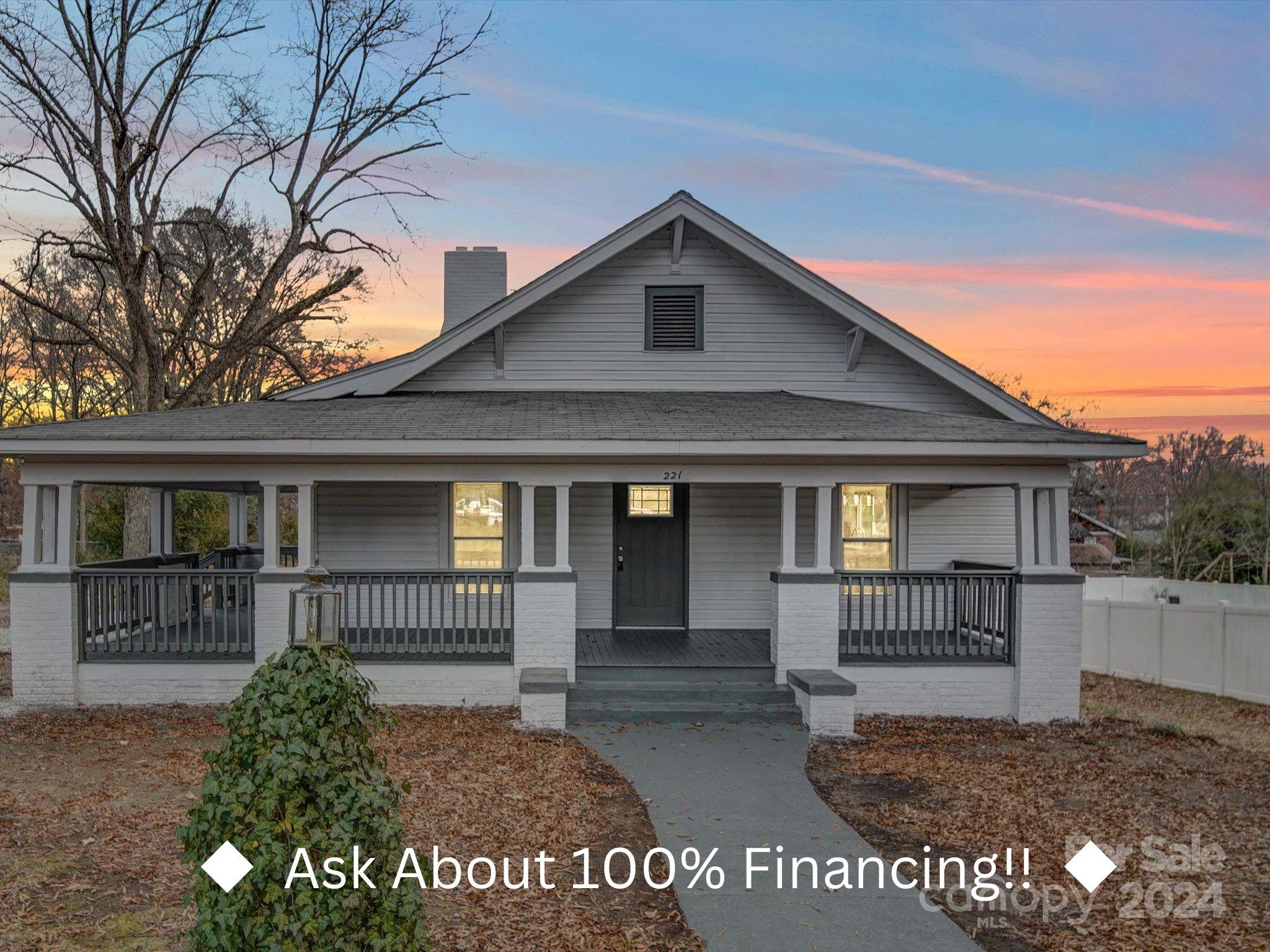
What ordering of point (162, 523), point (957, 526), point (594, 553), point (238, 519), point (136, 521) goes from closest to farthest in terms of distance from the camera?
point (594, 553) → point (957, 526) → point (162, 523) → point (238, 519) → point (136, 521)

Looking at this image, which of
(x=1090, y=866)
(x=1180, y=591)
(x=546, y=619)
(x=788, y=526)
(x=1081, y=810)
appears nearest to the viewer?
(x=1090, y=866)

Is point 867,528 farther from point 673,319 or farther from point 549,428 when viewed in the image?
point 549,428

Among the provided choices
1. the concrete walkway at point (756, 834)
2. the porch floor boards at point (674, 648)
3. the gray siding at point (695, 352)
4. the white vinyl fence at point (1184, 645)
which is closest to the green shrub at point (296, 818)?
the concrete walkway at point (756, 834)

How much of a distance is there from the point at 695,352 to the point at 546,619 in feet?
15.3

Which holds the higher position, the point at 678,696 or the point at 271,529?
the point at 271,529

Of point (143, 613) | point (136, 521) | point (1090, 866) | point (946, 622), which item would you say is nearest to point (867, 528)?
point (946, 622)

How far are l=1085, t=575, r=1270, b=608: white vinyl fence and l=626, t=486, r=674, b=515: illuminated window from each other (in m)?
12.6

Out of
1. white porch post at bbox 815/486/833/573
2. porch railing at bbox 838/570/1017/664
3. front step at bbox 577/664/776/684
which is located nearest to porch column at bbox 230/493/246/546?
front step at bbox 577/664/776/684

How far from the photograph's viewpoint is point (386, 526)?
40.8ft

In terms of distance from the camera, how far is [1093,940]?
488 cm

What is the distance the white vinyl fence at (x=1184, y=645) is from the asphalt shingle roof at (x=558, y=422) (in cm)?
482

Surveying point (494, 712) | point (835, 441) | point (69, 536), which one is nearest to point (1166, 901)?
point (835, 441)

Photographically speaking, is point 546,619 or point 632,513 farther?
point 632,513

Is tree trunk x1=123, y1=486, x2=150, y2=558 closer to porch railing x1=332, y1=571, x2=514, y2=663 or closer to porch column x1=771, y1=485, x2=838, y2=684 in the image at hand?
porch railing x1=332, y1=571, x2=514, y2=663
